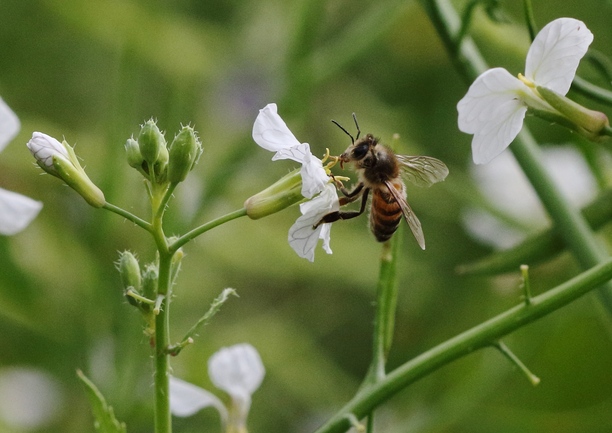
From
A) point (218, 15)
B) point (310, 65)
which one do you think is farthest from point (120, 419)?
point (218, 15)

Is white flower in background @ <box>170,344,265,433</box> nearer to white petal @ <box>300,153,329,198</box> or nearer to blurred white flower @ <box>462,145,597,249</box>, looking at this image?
white petal @ <box>300,153,329,198</box>

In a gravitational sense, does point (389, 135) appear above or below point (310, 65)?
below

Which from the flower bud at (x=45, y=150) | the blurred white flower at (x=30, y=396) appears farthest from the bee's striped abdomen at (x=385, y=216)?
the blurred white flower at (x=30, y=396)

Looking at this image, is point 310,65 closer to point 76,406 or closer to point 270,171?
point 270,171

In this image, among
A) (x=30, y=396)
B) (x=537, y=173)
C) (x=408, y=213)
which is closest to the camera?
(x=408, y=213)

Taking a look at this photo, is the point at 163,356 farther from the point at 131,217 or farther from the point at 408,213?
the point at 408,213

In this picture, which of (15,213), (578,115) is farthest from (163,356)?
(578,115)

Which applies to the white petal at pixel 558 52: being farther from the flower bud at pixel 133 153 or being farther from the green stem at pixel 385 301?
the flower bud at pixel 133 153
